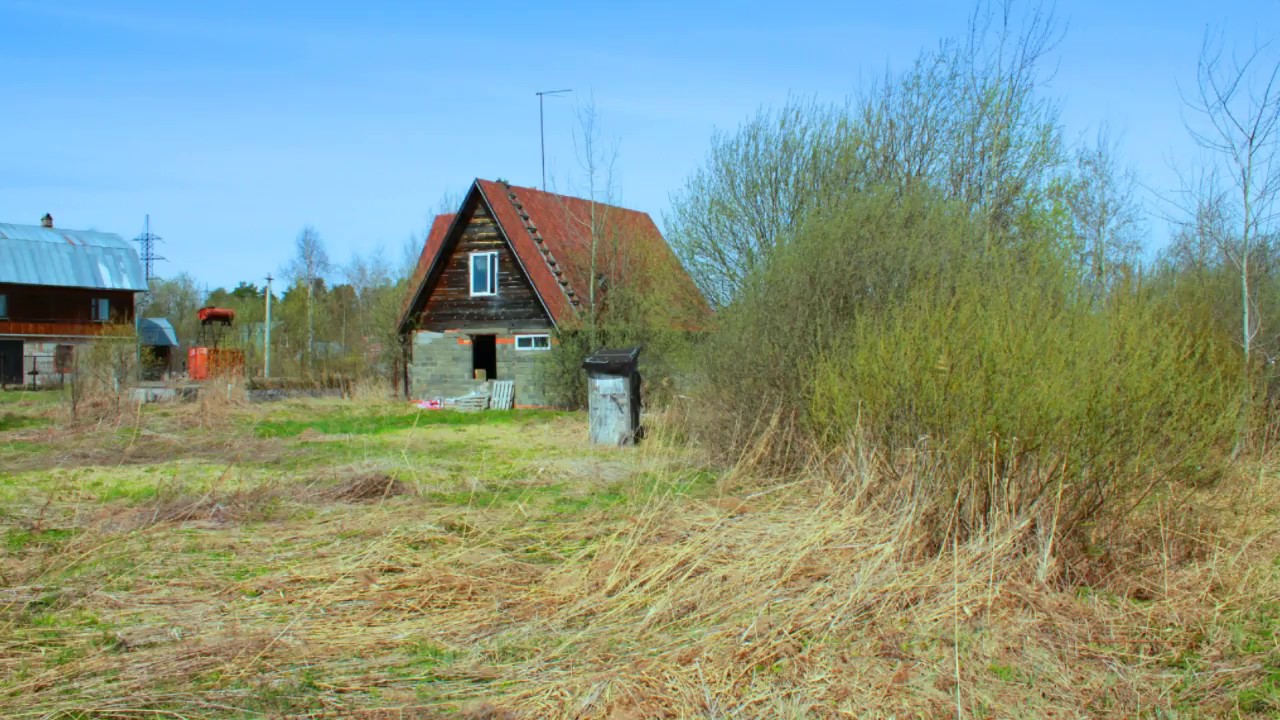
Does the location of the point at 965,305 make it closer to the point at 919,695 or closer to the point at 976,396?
the point at 976,396

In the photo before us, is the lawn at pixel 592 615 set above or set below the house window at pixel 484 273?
below

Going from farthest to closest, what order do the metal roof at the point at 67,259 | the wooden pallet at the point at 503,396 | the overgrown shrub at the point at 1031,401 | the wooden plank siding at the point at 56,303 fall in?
the metal roof at the point at 67,259 < the wooden plank siding at the point at 56,303 < the wooden pallet at the point at 503,396 < the overgrown shrub at the point at 1031,401

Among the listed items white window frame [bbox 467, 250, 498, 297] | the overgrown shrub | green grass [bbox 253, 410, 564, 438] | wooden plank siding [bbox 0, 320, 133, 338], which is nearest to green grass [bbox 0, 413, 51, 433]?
green grass [bbox 253, 410, 564, 438]

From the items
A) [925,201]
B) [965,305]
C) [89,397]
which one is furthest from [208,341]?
[965,305]

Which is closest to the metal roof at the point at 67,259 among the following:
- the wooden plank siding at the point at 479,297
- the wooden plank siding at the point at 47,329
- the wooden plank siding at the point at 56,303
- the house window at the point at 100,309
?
the wooden plank siding at the point at 56,303

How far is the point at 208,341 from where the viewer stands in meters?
48.4

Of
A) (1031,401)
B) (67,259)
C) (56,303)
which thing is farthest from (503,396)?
(67,259)

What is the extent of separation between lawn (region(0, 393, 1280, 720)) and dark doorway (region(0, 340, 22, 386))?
3600 centimetres

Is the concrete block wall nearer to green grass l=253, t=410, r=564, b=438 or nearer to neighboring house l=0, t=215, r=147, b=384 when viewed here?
green grass l=253, t=410, r=564, b=438

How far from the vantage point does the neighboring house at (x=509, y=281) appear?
2348 cm

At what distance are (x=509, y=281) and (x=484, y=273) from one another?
820 millimetres

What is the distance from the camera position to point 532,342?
2408 cm

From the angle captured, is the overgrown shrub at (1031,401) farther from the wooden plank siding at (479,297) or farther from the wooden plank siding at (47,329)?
the wooden plank siding at (47,329)

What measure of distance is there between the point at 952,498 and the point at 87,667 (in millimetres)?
5039
